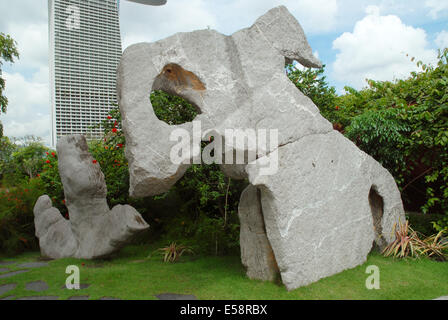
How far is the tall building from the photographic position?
242 inches

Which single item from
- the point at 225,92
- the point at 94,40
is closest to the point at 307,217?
the point at 225,92

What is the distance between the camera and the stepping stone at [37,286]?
392cm

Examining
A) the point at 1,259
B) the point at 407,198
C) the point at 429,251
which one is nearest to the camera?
the point at 429,251

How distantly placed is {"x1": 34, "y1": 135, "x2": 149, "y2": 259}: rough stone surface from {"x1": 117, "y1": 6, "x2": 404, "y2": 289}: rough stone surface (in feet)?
6.45

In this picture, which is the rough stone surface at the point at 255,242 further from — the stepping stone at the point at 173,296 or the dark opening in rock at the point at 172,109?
the dark opening in rock at the point at 172,109

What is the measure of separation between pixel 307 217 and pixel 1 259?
18.1 feet

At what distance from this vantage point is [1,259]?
19.2 ft

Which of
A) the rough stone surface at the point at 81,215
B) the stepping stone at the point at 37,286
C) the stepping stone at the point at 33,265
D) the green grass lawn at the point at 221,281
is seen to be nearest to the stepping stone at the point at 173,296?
the green grass lawn at the point at 221,281

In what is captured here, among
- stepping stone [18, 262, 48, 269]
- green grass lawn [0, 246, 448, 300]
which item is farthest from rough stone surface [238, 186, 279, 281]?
stepping stone [18, 262, 48, 269]

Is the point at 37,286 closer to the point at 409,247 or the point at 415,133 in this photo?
the point at 409,247

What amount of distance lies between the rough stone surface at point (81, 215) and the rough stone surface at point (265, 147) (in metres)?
1.97

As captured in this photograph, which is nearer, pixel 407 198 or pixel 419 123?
pixel 419 123

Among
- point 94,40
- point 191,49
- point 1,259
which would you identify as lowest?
point 1,259
